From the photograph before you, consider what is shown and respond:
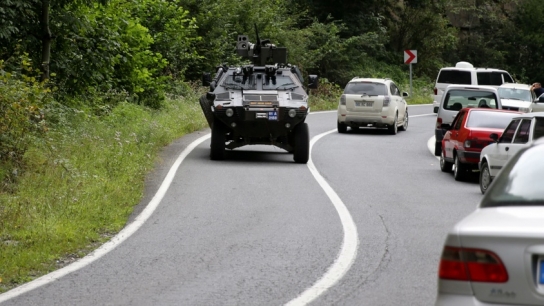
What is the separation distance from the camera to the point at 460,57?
5788 centimetres

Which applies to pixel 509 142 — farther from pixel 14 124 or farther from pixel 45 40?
pixel 45 40

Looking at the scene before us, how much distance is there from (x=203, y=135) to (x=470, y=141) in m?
9.69

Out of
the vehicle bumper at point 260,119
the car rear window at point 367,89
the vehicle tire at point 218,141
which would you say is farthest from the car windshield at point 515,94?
the vehicle tire at point 218,141

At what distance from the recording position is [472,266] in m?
4.85

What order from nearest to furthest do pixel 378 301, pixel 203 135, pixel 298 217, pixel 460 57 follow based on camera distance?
pixel 378 301 < pixel 298 217 < pixel 203 135 < pixel 460 57

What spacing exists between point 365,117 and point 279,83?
8909 mm

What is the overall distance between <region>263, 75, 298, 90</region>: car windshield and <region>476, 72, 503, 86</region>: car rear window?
18.7 metres

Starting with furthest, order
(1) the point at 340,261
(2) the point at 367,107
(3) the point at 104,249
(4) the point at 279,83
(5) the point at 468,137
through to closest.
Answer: (2) the point at 367,107 < (4) the point at 279,83 < (5) the point at 468,137 < (3) the point at 104,249 < (1) the point at 340,261

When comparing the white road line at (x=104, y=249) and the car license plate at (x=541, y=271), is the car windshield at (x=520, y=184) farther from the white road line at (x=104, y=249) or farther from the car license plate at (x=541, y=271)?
the white road line at (x=104, y=249)

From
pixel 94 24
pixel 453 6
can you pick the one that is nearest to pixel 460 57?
pixel 453 6

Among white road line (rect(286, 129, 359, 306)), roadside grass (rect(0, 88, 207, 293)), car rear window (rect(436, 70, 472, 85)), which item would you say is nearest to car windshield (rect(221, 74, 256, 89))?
roadside grass (rect(0, 88, 207, 293))

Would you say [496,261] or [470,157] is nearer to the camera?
[496,261]

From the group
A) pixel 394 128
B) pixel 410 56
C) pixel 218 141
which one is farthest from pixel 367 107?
pixel 410 56

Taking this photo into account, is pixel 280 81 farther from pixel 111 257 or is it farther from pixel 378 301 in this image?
pixel 378 301
